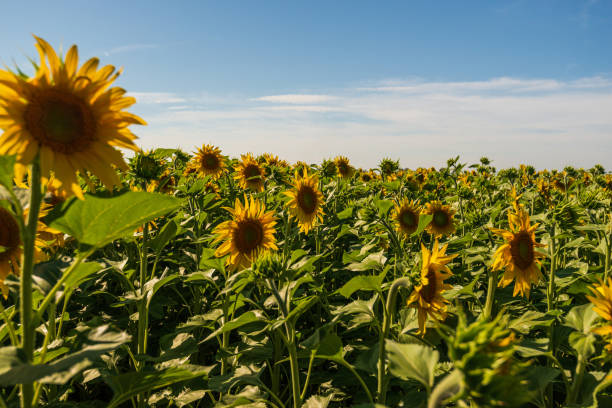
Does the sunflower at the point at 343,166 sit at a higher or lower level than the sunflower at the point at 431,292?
higher

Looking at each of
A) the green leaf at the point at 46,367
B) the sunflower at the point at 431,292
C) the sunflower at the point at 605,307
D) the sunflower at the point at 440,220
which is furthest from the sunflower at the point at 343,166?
the green leaf at the point at 46,367

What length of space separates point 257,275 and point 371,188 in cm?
466

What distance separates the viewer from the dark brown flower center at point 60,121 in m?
1.19

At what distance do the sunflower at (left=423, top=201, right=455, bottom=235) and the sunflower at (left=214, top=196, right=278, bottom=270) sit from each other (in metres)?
2.43

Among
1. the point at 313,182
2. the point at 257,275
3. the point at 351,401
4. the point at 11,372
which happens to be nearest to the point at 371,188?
the point at 313,182

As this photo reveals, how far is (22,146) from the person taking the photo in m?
1.15

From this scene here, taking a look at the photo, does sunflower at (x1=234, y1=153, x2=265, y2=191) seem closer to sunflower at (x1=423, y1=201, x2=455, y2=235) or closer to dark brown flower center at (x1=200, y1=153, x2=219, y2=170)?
dark brown flower center at (x1=200, y1=153, x2=219, y2=170)

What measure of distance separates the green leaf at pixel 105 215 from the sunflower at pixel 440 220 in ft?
13.4

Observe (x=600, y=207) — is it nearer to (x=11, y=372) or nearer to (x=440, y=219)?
(x=440, y=219)

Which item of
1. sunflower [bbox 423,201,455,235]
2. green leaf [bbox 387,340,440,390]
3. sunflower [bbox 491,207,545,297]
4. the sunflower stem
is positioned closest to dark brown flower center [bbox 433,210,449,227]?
sunflower [bbox 423,201,455,235]

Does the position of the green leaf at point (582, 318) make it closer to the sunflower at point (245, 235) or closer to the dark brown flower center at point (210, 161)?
the sunflower at point (245, 235)

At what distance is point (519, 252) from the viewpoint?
278 centimetres

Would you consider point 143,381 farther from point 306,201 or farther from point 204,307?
point 306,201

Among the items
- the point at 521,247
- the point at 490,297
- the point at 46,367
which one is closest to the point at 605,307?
the point at 490,297
